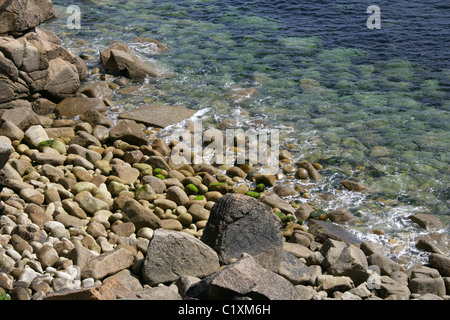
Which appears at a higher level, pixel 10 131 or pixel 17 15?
pixel 17 15

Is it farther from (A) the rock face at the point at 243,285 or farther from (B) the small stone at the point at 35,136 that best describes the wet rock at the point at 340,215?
(B) the small stone at the point at 35,136

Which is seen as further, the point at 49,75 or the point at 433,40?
the point at 433,40

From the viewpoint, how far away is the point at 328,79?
15.4m

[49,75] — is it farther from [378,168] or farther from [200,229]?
[378,168]

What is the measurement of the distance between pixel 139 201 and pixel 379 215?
170 inches

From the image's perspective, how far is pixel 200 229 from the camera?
8750 mm

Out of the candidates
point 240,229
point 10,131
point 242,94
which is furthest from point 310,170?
point 10,131

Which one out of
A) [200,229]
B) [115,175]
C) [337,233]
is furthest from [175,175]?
[337,233]

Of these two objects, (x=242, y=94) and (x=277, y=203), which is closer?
(x=277, y=203)

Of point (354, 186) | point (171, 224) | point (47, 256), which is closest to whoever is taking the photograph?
point (47, 256)

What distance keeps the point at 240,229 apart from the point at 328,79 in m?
8.96

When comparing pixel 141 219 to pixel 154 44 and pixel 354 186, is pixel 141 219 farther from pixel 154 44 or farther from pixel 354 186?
pixel 154 44

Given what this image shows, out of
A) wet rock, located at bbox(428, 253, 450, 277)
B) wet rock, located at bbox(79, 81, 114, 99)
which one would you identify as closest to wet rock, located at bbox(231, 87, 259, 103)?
wet rock, located at bbox(79, 81, 114, 99)

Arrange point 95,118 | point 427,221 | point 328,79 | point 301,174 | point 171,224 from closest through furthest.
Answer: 1. point 171,224
2. point 427,221
3. point 301,174
4. point 95,118
5. point 328,79
